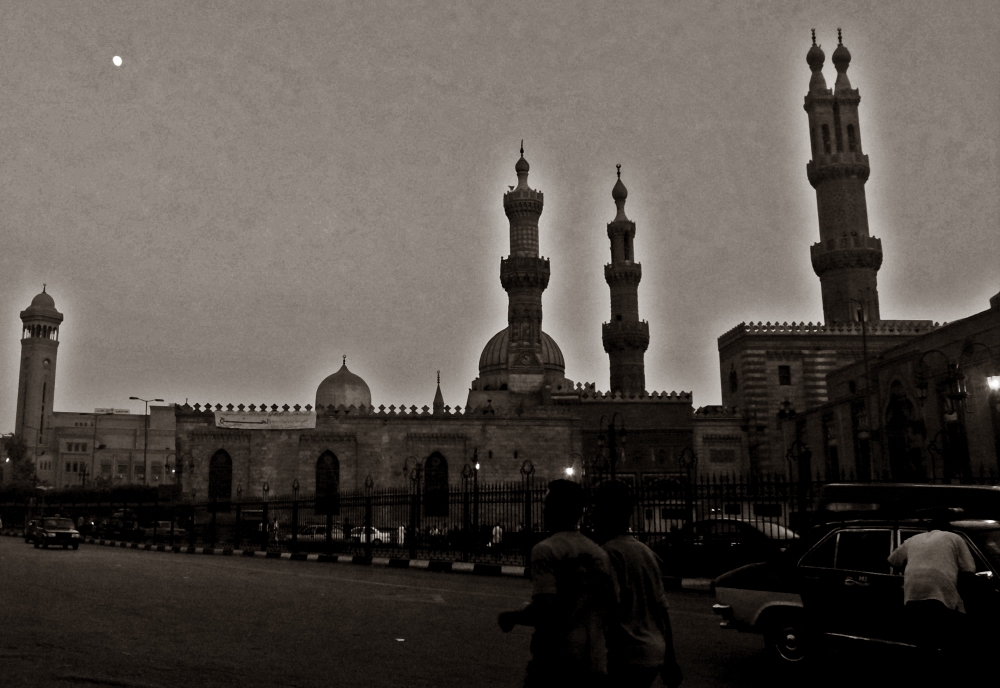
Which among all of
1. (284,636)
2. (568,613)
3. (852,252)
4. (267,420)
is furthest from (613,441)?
(852,252)

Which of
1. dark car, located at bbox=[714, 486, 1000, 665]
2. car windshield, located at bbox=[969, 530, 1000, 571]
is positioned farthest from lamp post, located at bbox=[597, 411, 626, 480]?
car windshield, located at bbox=[969, 530, 1000, 571]

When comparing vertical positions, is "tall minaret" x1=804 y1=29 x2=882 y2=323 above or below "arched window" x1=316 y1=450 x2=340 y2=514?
above

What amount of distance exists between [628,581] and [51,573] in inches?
546

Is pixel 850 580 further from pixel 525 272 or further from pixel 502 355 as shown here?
pixel 502 355

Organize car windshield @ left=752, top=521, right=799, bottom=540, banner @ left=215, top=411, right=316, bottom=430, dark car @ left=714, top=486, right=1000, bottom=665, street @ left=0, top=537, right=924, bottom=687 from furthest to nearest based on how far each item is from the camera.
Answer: banner @ left=215, top=411, right=316, bottom=430
car windshield @ left=752, top=521, right=799, bottom=540
street @ left=0, top=537, right=924, bottom=687
dark car @ left=714, top=486, right=1000, bottom=665

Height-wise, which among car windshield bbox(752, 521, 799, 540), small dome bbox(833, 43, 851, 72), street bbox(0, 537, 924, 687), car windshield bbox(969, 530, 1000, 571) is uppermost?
small dome bbox(833, 43, 851, 72)

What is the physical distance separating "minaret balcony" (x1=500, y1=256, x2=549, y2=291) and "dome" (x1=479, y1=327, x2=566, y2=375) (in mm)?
3972

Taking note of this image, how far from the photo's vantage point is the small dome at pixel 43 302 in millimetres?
93938

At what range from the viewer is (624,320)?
195 ft

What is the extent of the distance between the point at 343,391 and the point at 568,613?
156 feet

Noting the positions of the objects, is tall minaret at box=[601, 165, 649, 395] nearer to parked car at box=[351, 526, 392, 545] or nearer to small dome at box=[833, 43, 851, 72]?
small dome at box=[833, 43, 851, 72]

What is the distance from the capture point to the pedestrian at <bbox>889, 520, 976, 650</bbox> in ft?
17.7

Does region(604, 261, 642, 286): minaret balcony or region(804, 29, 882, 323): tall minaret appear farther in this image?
region(604, 261, 642, 286): minaret balcony

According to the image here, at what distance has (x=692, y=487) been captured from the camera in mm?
15281
